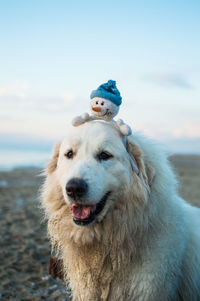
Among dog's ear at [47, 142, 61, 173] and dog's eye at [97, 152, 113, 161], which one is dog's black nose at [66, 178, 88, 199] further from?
dog's ear at [47, 142, 61, 173]

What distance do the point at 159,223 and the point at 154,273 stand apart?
1.47 ft

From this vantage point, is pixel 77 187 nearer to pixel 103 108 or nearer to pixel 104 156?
pixel 104 156

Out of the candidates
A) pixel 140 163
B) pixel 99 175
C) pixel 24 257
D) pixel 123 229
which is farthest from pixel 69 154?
pixel 24 257

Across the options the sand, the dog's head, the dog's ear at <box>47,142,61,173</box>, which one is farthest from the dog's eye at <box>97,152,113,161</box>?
the sand

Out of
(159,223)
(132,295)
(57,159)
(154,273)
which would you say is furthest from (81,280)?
(57,159)

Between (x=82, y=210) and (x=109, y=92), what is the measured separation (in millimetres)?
1246

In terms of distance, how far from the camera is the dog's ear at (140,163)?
3.12 m

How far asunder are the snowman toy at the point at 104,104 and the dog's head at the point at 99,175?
0.13 meters

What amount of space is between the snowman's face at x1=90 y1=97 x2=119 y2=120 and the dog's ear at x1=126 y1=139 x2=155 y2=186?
352 mm

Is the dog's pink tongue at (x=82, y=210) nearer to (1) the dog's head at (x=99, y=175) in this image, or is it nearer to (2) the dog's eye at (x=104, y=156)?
(1) the dog's head at (x=99, y=175)

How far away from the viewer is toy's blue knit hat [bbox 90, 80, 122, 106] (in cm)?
338

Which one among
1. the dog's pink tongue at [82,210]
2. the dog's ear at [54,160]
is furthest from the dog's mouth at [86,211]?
the dog's ear at [54,160]

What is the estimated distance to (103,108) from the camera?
3.36 metres

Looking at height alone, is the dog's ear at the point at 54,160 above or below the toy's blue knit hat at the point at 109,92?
below
